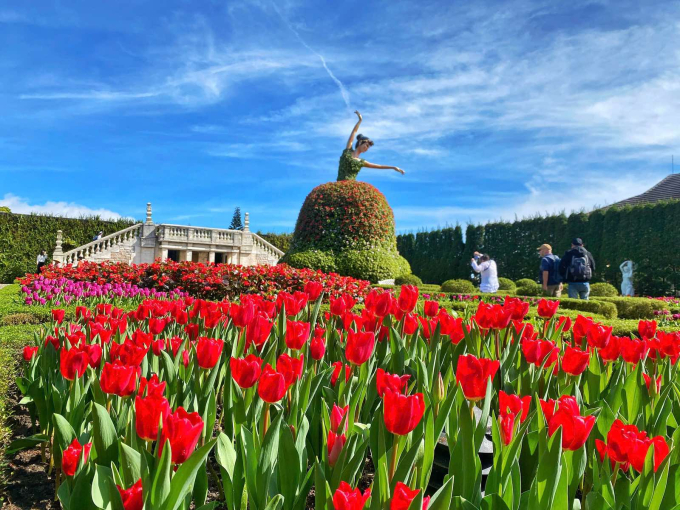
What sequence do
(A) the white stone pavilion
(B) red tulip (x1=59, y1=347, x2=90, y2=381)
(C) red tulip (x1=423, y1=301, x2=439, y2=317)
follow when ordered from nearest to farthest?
1. (B) red tulip (x1=59, y1=347, x2=90, y2=381)
2. (C) red tulip (x1=423, y1=301, x2=439, y2=317)
3. (A) the white stone pavilion

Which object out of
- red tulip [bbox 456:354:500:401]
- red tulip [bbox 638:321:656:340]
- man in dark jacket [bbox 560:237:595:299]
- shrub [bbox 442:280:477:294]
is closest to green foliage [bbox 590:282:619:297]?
shrub [bbox 442:280:477:294]

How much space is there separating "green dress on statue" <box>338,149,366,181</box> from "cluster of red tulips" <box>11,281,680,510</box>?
47.2 feet

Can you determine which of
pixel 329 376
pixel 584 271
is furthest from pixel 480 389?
pixel 584 271

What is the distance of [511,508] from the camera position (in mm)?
1190

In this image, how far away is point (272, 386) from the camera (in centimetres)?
142

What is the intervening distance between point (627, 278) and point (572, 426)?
1772 centimetres

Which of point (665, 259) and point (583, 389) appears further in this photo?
point (665, 259)

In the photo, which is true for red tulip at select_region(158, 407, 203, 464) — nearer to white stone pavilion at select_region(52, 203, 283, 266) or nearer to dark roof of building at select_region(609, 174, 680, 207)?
white stone pavilion at select_region(52, 203, 283, 266)

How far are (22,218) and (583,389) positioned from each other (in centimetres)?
2968

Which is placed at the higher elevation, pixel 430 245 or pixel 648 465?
pixel 430 245

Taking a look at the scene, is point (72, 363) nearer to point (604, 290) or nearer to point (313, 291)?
point (313, 291)

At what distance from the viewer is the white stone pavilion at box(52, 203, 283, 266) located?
25.3 m

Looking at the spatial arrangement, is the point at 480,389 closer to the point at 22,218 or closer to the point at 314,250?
the point at 314,250

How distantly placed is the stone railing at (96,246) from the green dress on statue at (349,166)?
14.0 meters
